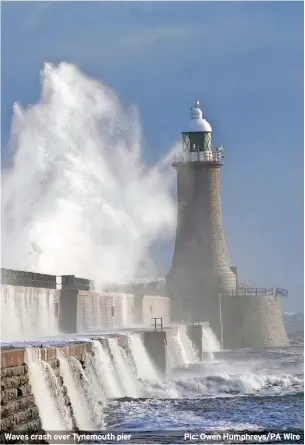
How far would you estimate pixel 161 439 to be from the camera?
2562cm

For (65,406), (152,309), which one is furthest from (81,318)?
(65,406)

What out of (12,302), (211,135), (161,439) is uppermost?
(211,135)

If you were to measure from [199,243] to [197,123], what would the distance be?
244 inches

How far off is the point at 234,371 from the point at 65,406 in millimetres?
22555

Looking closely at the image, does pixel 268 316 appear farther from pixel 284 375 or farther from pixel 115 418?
pixel 115 418

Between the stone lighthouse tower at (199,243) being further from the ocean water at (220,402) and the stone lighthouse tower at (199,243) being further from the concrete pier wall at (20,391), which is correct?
the concrete pier wall at (20,391)

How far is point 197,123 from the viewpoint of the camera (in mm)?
68250

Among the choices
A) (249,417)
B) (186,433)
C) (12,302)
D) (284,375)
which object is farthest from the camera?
(284,375)

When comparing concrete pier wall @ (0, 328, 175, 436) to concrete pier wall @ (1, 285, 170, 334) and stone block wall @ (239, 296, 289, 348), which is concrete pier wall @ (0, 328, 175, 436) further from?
stone block wall @ (239, 296, 289, 348)

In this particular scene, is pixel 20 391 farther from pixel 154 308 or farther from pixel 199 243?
pixel 199 243
